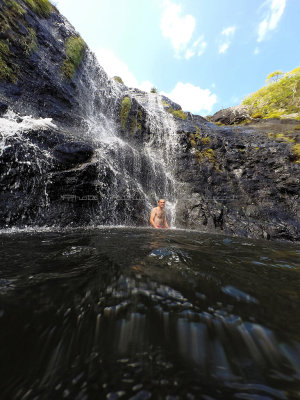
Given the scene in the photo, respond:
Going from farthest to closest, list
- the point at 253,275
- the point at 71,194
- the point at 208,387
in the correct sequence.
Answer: the point at 71,194, the point at 253,275, the point at 208,387

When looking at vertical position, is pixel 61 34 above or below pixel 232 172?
above

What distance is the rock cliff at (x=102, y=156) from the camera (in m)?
7.09

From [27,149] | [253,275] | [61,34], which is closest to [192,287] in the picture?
[253,275]

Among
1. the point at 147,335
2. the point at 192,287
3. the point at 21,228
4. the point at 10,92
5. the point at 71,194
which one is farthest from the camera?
the point at 10,92

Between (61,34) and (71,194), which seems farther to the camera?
(61,34)

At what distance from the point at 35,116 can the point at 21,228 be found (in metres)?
5.59

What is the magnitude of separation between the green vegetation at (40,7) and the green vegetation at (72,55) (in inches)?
69.9

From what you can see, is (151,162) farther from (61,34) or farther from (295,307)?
(295,307)

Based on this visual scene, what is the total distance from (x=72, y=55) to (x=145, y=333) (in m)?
16.0

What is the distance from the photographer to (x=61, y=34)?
1262cm

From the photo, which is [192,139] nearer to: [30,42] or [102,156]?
[102,156]

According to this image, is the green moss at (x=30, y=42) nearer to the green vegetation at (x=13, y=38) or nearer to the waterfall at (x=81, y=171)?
the green vegetation at (x=13, y=38)

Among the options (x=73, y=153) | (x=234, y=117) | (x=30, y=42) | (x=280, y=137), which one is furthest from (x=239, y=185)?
(x=234, y=117)

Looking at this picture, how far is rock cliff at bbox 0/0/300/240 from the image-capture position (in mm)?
7094
